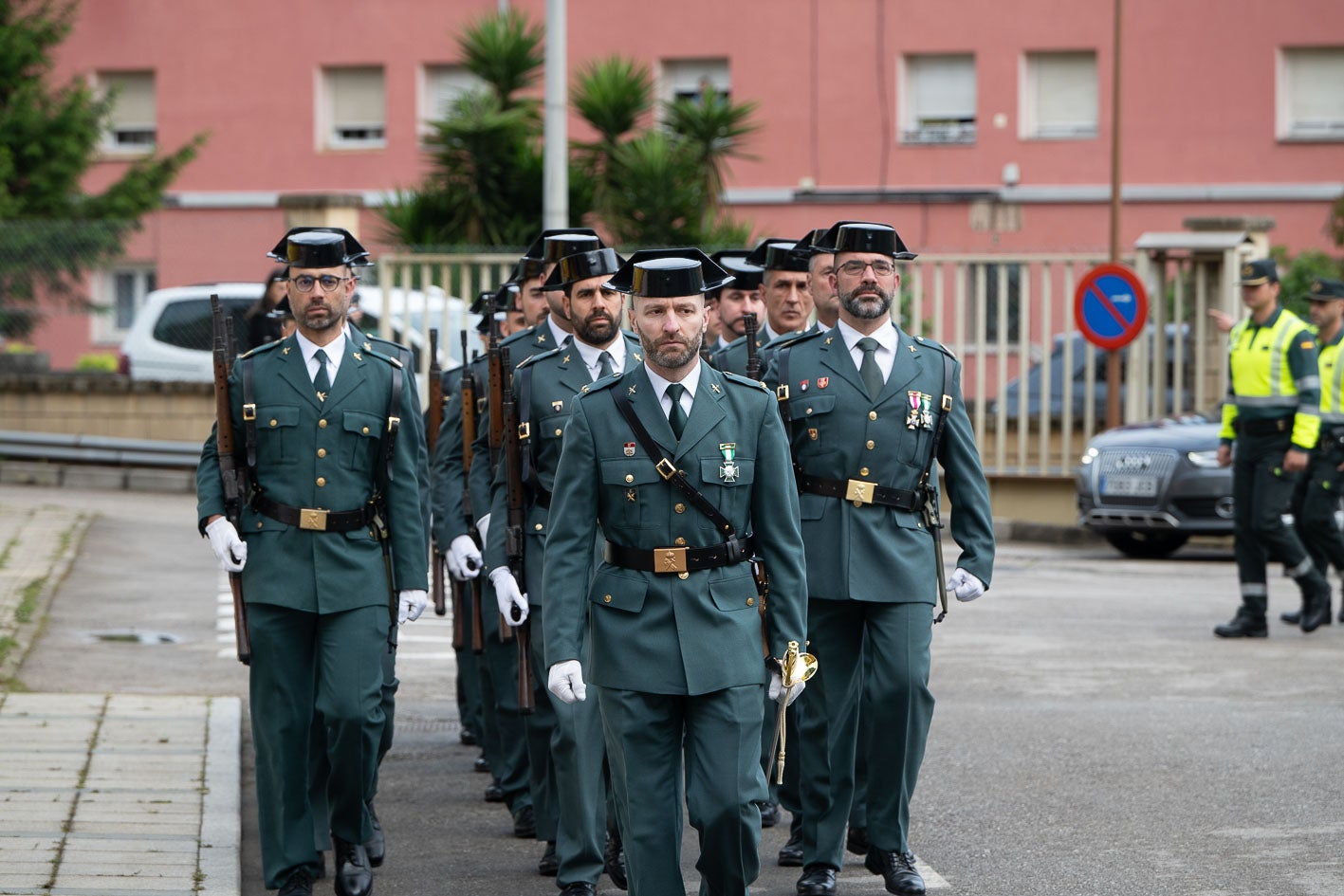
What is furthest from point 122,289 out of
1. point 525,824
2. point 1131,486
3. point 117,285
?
point 525,824

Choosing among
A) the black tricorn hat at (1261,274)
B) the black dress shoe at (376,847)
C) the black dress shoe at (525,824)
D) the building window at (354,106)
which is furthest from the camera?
the building window at (354,106)

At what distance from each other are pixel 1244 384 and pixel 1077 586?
3.16 metres

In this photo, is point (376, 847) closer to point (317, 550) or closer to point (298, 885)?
point (298, 885)

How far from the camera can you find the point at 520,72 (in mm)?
26609

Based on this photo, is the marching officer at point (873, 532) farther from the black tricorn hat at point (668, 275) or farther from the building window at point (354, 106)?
the building window at point (354, 106)

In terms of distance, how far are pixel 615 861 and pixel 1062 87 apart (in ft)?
87.9

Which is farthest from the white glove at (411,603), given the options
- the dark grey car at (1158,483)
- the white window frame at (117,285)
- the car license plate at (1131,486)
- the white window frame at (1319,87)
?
the white window frame at (1319,87)

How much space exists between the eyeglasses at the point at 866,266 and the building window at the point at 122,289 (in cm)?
1728

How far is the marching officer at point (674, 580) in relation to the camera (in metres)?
5.70

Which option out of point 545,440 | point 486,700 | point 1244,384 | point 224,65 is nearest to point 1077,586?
point 1244,384

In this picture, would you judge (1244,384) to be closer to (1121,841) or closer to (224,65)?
(1121,841)

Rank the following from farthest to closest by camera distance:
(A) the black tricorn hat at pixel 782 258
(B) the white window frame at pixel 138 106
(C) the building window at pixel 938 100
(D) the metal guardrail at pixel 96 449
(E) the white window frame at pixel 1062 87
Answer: (B) the white window frame at pixel 138 106 → (C) the building window at pixel 938 100 → (E) the white window frame at pixel 1062 87 → (D) the metal guardrail at pixel 96 449 → (A) the black tricorn hat at pixel 782 258

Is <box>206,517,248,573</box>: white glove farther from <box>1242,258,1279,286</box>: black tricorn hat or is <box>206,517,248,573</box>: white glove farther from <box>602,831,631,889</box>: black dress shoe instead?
<box>1242,258,1279,286</box>: black tricorn hat

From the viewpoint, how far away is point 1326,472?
13.2 meters
